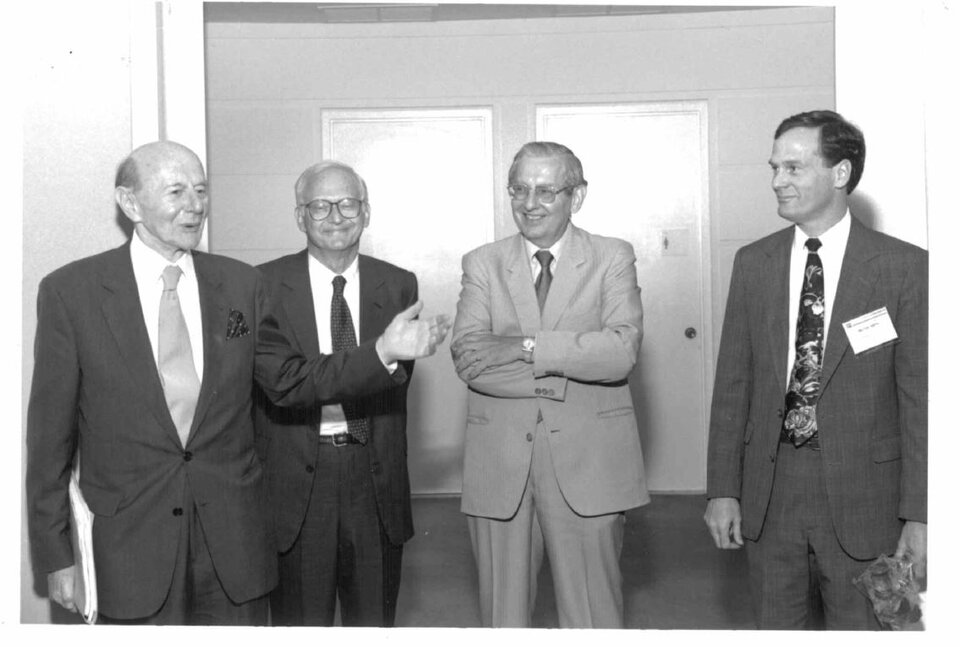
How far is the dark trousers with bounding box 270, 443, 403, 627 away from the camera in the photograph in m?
3.01

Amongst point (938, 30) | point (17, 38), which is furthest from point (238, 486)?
point (938, 30)

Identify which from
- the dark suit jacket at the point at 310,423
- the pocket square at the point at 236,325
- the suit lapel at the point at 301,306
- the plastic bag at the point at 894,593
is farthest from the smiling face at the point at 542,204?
the plastic bag at the point at 894,593

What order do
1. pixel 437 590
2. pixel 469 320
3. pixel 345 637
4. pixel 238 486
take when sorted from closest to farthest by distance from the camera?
pixel 345 637 → pixel 238 486 → pixel 469 320 → pixel 437 590

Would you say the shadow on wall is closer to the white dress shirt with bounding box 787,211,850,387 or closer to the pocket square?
the white dress shirt with bounding box 787,211,850,387

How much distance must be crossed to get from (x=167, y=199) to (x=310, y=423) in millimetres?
861

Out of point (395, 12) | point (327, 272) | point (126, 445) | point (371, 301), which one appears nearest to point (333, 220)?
point (327, 272)

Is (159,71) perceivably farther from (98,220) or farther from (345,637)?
(345,637)

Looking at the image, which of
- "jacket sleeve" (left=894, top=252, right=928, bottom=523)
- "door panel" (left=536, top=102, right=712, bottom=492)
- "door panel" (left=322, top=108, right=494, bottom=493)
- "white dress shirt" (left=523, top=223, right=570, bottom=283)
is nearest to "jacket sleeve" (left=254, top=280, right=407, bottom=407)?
"white dress shirt" (left=523, top=223, right=570, bottom=283)

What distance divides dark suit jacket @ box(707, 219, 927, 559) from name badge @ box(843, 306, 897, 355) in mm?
18

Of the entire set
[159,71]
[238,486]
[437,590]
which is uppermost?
[159,71]

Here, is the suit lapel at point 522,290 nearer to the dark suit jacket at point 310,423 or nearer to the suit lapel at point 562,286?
the suit lapel at point 562,286

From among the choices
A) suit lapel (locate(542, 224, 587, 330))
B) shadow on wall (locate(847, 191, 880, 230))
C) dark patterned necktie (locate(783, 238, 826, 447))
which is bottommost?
dark patterned necktie (locate(783, 238, 826, 447))

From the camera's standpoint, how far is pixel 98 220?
280cm

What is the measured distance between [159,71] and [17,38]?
1614 millimetres
